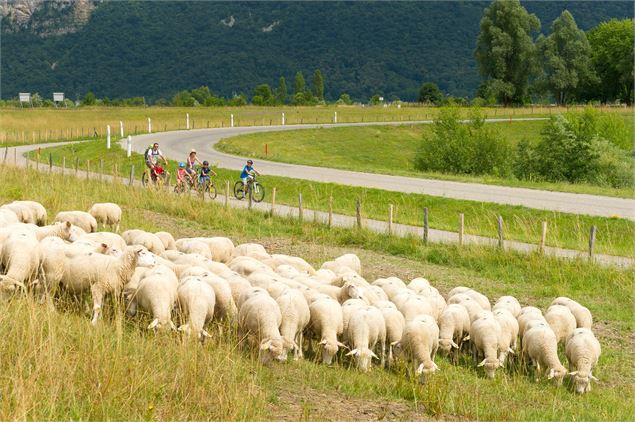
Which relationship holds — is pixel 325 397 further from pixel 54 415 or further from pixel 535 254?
pixel 535 254

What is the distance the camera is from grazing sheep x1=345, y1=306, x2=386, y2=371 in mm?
12852

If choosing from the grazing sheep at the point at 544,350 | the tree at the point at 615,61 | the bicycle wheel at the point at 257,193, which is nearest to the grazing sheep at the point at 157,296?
the grazing sheep at the point at 544,350

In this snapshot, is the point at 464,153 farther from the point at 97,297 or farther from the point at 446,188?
the point at 97,297

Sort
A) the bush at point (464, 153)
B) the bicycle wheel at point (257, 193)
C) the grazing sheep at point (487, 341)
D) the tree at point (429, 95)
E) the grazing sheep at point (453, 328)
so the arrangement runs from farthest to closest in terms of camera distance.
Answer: the tree at point (429, 95), the bush at point (464, 153), the bicycle wheel at point (257, 193), the grazing sheep at point (453, 328), the grazing sheep at point (487, 341)

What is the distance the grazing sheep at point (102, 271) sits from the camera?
13539 mm

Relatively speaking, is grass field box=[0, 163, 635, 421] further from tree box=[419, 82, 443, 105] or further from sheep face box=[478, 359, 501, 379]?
tree box=[419, 82, 443, 105]

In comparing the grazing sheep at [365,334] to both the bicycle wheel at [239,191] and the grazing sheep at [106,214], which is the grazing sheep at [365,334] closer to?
the grazing sheep at [106,214]

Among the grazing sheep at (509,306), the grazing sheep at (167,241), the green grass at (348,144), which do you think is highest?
the grazing sheep at (167,241)

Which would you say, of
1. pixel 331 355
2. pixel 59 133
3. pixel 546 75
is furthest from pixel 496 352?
pixel 546 75

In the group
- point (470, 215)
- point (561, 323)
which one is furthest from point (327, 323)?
point (470, 215)

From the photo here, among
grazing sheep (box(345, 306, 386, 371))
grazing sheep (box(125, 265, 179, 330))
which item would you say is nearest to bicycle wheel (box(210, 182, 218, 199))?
grazing sheep (box(125, 265, 179, 330))

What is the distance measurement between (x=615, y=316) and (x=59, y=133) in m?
64.3

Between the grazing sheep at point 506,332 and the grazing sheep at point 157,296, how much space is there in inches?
204

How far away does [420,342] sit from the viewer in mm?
12945
